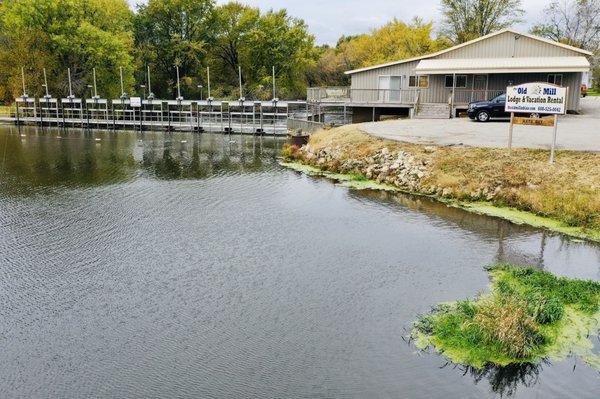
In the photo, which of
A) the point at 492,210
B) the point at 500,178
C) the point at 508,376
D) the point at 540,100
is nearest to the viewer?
the point at 508,376

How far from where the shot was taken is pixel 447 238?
15648 millimetres

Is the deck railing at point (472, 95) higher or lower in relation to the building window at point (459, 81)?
lower

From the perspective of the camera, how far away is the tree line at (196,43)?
53500 millimetres

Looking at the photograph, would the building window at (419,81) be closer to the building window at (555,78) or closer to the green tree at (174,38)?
the building window at (555,78)

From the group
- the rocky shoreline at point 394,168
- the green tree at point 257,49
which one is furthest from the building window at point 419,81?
the green tree at point 257,49

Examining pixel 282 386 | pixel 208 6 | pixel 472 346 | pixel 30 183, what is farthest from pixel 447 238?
pixel 208 6

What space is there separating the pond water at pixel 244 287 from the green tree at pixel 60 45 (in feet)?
115

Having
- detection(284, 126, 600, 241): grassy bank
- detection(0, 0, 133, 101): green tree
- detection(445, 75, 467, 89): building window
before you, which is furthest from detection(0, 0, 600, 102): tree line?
detection(284, 126, 600, 241): grassy bank

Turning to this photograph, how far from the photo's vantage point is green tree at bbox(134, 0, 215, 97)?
61031mm

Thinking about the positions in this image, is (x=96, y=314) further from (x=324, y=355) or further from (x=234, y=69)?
(x=234, y=69)

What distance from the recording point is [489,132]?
90.3 feet

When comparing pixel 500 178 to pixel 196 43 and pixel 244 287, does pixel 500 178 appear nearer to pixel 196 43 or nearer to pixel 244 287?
pixel 244 287

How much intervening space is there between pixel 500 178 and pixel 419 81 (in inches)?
822

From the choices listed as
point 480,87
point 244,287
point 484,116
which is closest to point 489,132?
point 484,116
